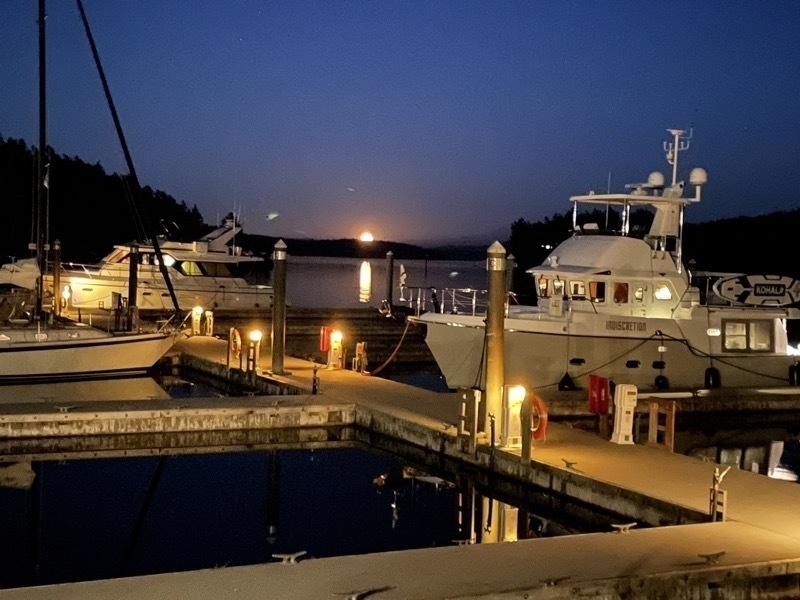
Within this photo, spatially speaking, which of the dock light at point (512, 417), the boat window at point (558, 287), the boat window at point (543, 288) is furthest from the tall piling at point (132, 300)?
the dock light at point (512, 417)

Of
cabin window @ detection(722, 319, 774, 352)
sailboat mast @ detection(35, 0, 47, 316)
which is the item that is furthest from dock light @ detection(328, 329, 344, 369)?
cabin window @ detection(722, 319, 774, 352)

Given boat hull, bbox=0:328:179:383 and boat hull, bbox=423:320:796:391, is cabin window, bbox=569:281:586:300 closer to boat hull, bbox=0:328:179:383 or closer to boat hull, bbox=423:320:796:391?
boat hull, bbox=423:320:796:391

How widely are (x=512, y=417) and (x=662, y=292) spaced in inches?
351

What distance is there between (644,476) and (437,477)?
3311mm

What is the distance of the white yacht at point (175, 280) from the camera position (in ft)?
116

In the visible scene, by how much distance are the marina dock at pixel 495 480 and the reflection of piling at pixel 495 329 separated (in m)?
0.75

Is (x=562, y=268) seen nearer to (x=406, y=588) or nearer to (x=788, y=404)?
(x=788, y=404)

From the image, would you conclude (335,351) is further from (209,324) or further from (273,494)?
(209,324)

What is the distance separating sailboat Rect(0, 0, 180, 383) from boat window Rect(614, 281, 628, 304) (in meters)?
10.4

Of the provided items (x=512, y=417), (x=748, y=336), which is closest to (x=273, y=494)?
(x=512, y=417)

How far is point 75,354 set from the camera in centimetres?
2231

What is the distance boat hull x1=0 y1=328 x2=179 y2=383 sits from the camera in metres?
21.6

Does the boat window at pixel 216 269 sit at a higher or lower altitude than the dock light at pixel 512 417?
higher

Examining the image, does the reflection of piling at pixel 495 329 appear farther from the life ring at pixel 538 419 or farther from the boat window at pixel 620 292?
the boat window at pixel 620 292
